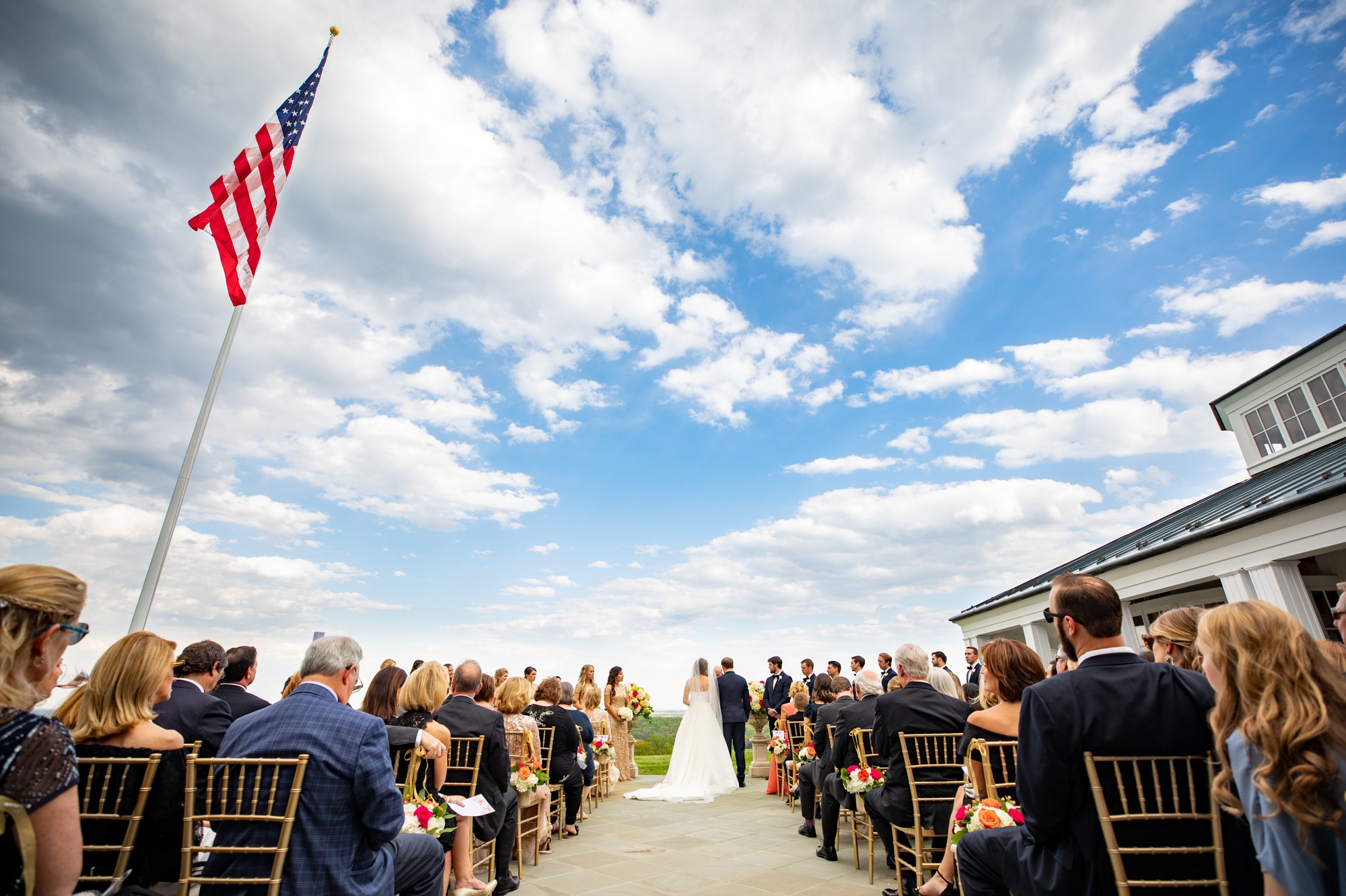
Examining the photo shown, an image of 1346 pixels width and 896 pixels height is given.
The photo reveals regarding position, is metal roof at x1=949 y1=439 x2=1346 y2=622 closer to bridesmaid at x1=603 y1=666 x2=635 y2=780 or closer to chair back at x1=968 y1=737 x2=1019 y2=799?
chair back at x1=968 y1=737 x2=1019 y2=799

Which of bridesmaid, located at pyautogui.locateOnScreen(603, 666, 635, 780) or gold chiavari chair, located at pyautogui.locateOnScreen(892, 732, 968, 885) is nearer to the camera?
gold chiavari chair, located at pyautogui.locateOnScreen(892, 732, 968, 885)

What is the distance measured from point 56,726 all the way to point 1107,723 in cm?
352

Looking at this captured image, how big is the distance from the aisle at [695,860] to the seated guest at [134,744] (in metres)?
3.33

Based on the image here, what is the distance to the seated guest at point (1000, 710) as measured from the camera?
12.0 feet

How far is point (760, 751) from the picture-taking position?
13.6 m

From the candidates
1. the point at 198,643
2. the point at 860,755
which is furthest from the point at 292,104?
the point at 860,755

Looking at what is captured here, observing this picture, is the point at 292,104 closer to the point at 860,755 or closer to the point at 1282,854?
the point at 860,755

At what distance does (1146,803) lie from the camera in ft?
7.76

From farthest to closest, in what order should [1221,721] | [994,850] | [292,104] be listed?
1. [292,104]
2. [994,850]
3. [1221,721]

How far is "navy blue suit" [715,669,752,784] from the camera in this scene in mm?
12117

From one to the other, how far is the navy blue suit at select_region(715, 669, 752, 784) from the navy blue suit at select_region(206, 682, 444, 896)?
10022mm

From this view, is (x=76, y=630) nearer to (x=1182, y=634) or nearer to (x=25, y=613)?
(x=25, y=613)

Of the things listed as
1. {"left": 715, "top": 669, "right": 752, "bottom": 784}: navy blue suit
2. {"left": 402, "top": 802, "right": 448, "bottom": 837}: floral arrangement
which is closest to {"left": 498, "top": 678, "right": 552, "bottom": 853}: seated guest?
{"left": 402, "top": 802, "right": 448, "bottom": 837}: floral arrangement

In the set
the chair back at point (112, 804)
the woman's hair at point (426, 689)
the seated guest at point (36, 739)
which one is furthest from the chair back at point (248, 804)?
the woman's hair at point (426, 689)
